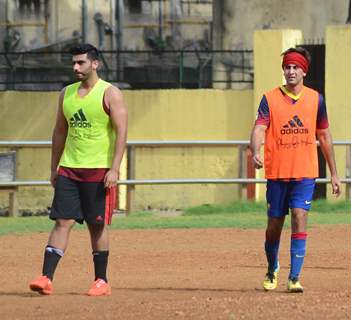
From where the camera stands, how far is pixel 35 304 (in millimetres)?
11164

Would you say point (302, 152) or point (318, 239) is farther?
point (318, 239)

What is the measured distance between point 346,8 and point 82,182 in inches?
828

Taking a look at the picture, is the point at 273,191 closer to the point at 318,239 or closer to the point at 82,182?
the point at 82,182

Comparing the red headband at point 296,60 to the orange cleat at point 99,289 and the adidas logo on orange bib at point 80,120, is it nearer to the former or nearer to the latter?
the adidas logo on orange bib at point 80,120

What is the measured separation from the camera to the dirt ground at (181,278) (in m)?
10.5

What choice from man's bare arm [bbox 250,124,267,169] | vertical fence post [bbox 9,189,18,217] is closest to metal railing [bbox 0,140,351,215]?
vertical fence post [bbox 9,189,18,217]

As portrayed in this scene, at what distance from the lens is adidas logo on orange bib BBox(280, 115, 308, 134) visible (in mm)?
11688

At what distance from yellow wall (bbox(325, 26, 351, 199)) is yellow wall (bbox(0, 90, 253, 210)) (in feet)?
5.29

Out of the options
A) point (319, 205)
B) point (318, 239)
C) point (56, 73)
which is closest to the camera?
point (318, 239)

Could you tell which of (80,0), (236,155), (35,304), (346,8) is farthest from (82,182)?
(80,0)

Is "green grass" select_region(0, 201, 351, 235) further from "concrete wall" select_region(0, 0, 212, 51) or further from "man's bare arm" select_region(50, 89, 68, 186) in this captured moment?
"concrete wall" select_region(0, 0, 212, 51)

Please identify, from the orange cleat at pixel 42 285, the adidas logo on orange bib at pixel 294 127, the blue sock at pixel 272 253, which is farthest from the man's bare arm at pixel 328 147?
the orange cleat at pixel 42 285

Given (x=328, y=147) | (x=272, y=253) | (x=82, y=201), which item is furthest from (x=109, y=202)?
(x=328, y=147)

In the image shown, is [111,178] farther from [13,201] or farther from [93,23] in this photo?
[93,23]
